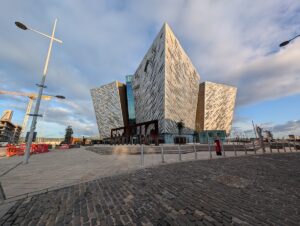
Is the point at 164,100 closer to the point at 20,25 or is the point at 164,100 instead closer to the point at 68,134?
the point at 20,25

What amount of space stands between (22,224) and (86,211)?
114 centimetres

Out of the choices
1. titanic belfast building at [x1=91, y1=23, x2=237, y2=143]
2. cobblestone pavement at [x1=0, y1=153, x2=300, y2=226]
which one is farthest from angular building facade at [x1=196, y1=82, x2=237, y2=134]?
cobblestone pavement at [x1=0, y1=153, x2=300, y2=226]

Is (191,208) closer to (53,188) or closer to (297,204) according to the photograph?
(297,204)

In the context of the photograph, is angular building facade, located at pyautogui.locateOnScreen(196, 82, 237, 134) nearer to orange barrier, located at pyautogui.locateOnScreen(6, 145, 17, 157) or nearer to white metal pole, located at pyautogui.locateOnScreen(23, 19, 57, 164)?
orange barrier, located at pyautogui.locateOnScreen(6, 145, 17, 157)

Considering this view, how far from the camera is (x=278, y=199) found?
4195 millimetres

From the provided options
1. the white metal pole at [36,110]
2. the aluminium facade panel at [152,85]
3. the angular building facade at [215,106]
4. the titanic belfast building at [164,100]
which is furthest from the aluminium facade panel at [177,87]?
the white metal pole at [36,110]

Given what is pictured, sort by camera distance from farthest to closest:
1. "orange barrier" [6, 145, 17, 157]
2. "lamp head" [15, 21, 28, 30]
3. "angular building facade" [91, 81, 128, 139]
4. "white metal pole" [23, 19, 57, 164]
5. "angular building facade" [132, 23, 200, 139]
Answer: "angular building facade" [91, 81, 128, 139], "angular building facade" [132, 23, 200, 139], "orange barrier" [6, 145, 17, 157], "white metal pole" [23, 19, 57, 164], "lamp head" [15, 21, 28, 30]

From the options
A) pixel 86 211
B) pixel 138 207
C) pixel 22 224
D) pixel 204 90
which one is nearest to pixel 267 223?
pixel 138 207

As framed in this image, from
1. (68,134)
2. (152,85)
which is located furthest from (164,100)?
(68,134)

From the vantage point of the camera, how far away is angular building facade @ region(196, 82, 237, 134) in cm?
6272

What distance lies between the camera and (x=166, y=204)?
3.81 meters

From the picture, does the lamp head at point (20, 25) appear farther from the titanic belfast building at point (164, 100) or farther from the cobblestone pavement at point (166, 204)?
the titanic belfast building at point (164, 100)

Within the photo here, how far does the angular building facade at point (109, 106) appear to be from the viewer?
6362 centimetres

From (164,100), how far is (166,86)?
3882 millimetres
